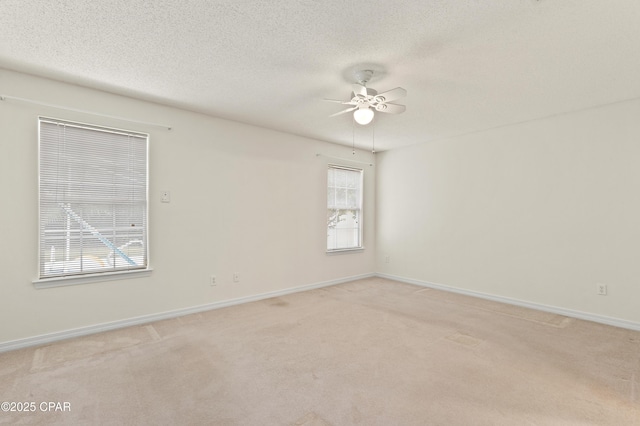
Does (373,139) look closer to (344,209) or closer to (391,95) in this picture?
(344,209)

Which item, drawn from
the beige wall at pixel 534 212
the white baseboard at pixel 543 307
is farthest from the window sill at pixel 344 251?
the white baseboard at pixel 543 307

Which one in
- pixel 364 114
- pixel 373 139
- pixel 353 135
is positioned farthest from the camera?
pixel 373 139

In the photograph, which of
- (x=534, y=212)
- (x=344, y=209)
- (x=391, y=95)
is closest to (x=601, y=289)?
(x=534, y=212)

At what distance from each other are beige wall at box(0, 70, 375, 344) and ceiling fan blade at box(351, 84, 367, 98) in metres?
1.88

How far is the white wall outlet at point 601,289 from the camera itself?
3483 millimetres

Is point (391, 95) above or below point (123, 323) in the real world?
above

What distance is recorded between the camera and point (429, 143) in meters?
5.18

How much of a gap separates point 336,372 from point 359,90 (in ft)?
7.79

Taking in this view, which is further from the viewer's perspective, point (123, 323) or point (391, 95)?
point (123, 323)

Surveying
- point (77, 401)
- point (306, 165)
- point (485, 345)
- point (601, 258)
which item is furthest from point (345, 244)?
point (77, 401)

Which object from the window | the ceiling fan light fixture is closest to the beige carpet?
the window

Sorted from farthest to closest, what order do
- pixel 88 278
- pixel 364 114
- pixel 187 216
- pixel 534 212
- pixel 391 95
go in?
pixel 534 212 → pixel 187 216 → pixel 88 278 → pixel 364 114 → pixel 391 95

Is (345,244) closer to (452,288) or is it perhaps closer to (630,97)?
(452,288)

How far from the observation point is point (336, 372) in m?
2.36
